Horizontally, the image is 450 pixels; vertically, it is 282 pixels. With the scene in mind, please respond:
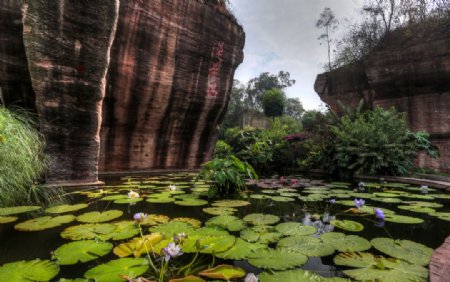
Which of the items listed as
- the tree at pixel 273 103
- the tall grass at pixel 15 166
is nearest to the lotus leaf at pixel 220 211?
the tall grass at pixel 15 166

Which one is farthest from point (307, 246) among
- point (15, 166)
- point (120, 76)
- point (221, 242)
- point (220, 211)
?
point (120, 76)

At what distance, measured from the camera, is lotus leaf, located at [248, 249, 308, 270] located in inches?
55.5

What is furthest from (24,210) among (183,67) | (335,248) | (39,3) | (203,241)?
(183,67)

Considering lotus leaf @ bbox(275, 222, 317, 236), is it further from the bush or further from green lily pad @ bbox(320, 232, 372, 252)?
the bush

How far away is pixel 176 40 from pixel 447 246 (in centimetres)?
793

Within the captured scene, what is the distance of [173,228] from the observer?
2039mm

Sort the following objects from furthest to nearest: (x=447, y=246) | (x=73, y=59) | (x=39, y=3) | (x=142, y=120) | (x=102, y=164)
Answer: (x=142, y=120) < (x=102, y=164) < (x=73, y=59) < (x=39, y=3) < (x=447, y=246)

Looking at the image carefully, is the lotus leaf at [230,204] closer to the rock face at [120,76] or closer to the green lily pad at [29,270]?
the green lily pad at [29,270]

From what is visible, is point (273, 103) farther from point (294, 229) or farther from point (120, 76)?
point (294, 229)

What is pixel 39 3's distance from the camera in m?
4.12

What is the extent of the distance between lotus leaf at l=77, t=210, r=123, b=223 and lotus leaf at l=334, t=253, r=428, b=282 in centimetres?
200

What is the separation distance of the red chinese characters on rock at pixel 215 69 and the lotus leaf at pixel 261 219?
7.13m

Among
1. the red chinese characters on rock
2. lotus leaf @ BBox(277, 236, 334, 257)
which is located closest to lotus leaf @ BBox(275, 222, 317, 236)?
lotus leaf @ BBox(277, 236, 334, 257)

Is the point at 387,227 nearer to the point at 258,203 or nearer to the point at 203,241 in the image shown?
the point at 258,203
